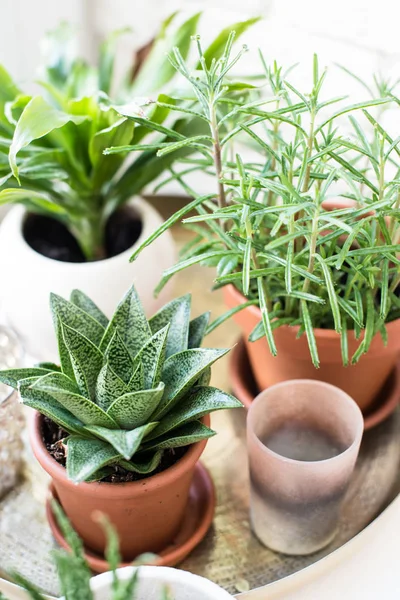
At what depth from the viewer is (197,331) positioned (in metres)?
0.58

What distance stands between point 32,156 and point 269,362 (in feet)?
0.99

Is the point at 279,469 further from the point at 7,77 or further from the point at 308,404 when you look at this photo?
the point at 7,77

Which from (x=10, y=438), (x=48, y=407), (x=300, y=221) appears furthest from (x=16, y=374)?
(x=300, y=221)

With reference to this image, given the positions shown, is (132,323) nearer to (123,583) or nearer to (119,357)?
(119,357)

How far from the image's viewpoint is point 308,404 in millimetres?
622

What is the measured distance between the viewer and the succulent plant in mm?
483

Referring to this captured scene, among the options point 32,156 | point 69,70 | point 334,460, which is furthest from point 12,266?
point 334,460

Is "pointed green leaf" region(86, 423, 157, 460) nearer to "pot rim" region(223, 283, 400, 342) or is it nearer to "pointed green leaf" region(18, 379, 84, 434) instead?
"pointed green leaf" region(18, 379, 84, 434)

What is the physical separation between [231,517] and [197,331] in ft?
0.62

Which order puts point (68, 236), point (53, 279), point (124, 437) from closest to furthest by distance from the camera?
point (124, 437) → point (53, 279) → point (68, 236)

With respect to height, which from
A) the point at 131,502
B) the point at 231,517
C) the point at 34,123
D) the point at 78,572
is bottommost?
the point at 231,517

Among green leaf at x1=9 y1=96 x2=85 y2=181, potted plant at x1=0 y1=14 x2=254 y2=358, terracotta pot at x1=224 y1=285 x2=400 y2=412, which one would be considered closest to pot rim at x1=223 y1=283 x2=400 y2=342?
terracotta pot at x1=224 y1=285 x2=400 y2=412

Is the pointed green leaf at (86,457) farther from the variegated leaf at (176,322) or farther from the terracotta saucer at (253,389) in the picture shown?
the terracotta saucer at (253,389)

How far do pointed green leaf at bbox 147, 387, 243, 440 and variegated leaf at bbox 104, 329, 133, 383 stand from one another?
45 mm
